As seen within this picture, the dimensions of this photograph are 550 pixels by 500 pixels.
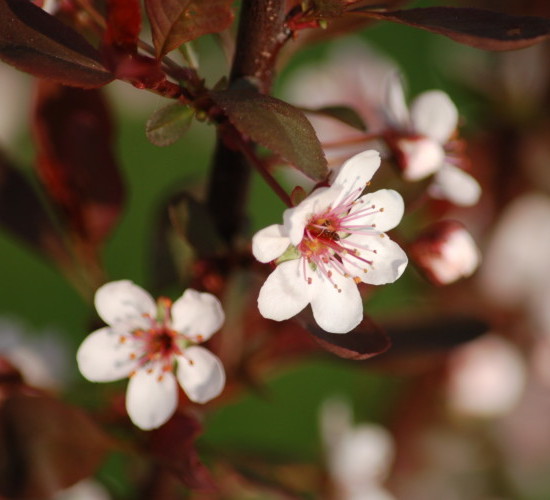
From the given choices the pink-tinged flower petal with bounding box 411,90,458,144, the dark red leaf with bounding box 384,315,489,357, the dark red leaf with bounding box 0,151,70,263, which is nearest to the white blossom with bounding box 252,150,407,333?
the pink-tinged flower petal with bounding box 411,90,458,144

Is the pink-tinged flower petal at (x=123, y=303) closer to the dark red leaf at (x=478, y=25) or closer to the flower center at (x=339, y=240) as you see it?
the flower center at (x=339, y=240)

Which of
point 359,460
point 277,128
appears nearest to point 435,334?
point 359,460

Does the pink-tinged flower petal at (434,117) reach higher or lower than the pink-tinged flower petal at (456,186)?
higher

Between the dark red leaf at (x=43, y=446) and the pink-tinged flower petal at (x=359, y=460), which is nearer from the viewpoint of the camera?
the dark red leaf at (x=43, y=446)

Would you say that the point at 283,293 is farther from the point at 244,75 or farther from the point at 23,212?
the point at 23,212

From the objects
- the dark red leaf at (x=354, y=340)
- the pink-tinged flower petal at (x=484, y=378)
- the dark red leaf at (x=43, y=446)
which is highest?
the pink-tinged flower petal at (x=484, y=378)

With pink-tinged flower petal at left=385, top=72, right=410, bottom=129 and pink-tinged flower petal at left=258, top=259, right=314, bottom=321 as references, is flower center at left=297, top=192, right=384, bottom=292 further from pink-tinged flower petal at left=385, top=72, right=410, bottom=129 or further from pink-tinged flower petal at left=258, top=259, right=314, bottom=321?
pink-tinged flower petal at left=385, top=72, right=410, bottom=129

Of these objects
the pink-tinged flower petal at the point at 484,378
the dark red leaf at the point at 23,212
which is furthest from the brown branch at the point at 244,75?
the pink-tinged flower petal at the point at 484,378
